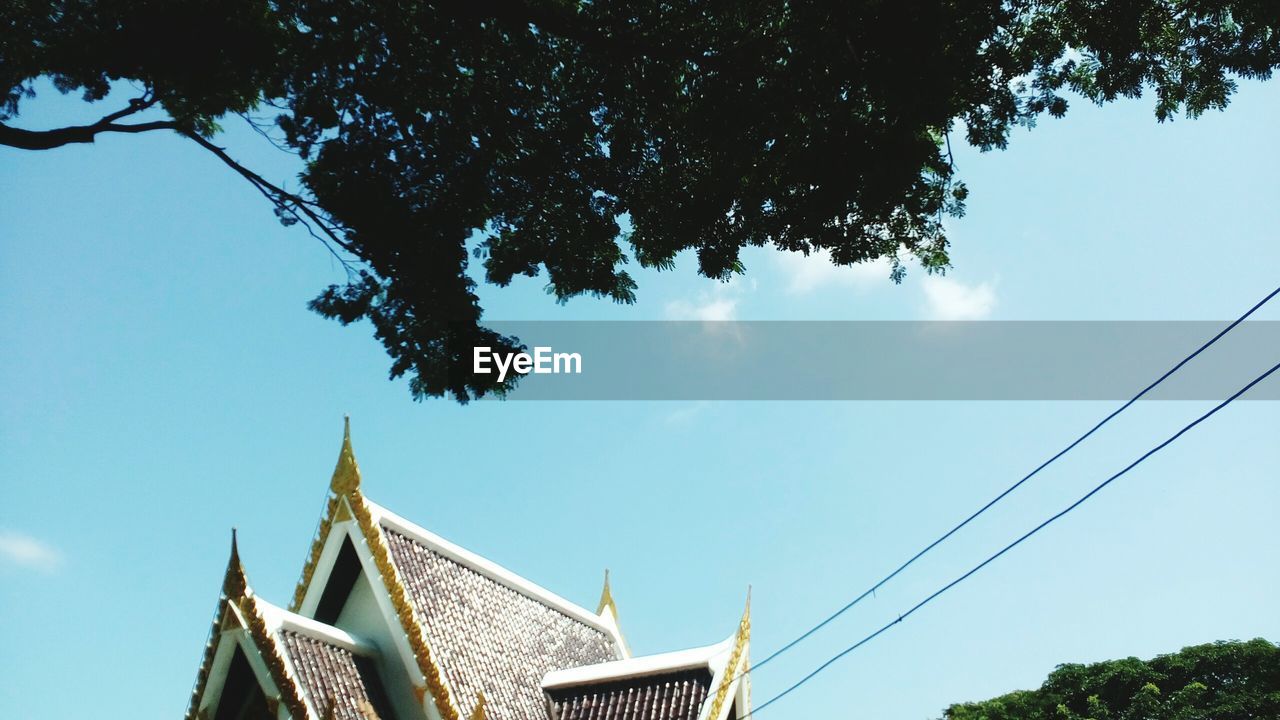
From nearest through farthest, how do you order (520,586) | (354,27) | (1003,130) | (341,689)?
(354,27) → (1003,130) → (341,689) → (520,586)

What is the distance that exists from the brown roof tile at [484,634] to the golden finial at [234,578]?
2.16m

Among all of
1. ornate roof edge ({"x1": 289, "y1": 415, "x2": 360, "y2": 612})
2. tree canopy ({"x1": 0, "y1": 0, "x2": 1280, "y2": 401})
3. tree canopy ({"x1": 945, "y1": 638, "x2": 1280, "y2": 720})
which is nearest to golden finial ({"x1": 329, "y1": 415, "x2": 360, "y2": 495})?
ornate roof edge ({"x1": 289, "y1": 415, "x2": 360, "y2": 612})

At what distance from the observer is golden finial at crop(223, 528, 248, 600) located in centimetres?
1091

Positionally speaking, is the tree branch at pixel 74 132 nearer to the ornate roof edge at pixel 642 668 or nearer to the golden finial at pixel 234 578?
the golden finial at pixel 234 578

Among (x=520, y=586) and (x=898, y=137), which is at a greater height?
(x=898, y=137)

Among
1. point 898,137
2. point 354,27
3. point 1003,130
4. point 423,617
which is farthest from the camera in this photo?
point 423,617

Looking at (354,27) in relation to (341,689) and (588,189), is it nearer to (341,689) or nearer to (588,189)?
(588,189)

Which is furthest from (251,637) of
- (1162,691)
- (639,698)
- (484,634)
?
(1162,691)

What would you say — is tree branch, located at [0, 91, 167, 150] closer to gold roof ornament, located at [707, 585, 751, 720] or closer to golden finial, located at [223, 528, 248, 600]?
golden finial, located at [223, 528, 248, 600]

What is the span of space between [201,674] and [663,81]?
356 inches

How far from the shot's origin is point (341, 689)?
10.9 metres

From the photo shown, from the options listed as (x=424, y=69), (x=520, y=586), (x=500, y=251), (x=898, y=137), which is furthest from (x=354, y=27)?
(x=520, y=586)

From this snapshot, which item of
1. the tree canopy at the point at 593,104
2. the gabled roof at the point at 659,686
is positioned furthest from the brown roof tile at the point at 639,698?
the tree canopy at the point at 593,104

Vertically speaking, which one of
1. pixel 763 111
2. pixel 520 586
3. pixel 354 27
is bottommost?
pixel 520 586
